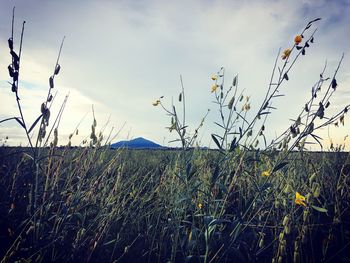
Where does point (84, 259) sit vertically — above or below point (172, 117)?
below

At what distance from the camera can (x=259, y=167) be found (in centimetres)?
257

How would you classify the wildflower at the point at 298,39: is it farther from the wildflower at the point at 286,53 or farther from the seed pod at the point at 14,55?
the seed pod at the point at 14,55

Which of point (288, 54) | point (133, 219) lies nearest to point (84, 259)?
point (133, 219)

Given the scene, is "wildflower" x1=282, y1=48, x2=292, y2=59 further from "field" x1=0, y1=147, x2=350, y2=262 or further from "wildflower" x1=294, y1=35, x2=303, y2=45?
"field" x1=0, y1=147, x2=350, y2=262

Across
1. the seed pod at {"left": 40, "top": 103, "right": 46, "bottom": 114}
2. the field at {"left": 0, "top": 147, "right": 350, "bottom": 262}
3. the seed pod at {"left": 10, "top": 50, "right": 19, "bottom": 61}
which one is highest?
the seed pod at {"left": 10, "top": 50, "right": 19, "bottom": 61}

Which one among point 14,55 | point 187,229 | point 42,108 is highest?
point 14,55

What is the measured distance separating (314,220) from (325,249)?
263 mm

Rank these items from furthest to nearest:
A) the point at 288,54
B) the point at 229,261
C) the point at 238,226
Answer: the point at 229,261 → the point at 288,54 → the point at 238,226

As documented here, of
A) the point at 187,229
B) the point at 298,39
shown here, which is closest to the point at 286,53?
the point at 298,39

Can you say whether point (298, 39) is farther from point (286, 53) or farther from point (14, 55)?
point (14, 55)

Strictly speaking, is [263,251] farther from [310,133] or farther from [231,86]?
[231,86]

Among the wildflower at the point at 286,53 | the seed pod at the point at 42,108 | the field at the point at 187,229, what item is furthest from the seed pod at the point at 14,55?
the wildflower at the point at 286,53

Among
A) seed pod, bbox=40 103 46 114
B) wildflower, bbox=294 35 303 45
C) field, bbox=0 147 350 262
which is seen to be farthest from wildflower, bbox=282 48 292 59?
seed pod, bbox=40 103 46 114

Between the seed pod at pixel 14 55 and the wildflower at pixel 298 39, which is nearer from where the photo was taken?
the seed pod at pixel 14 55
